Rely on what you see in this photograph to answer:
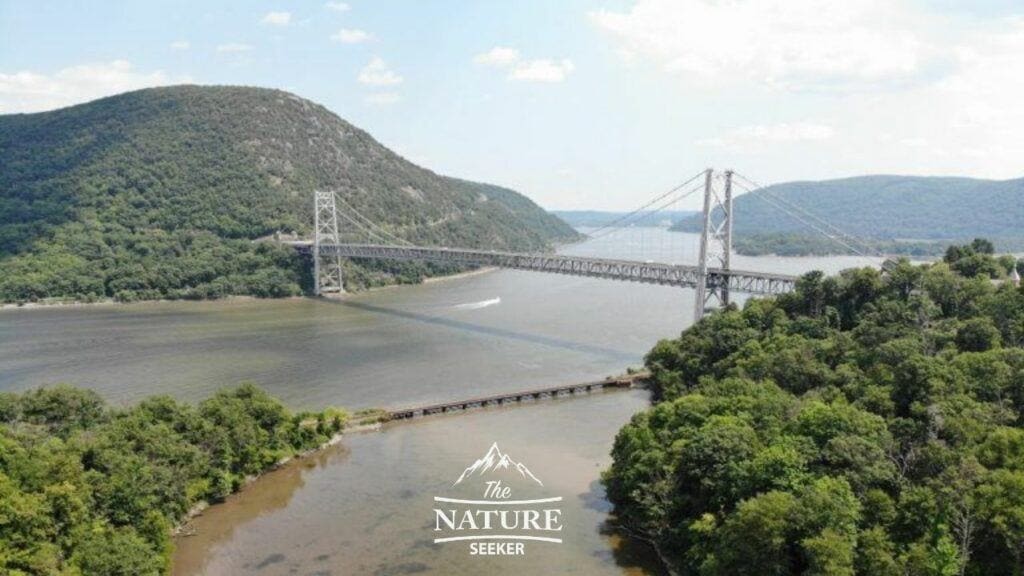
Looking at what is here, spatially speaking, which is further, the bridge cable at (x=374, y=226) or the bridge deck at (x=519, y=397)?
the bridge cable at (x=374, y=226)

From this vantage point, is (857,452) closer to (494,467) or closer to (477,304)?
(494,467)

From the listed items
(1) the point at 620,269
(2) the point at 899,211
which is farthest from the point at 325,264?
(2) the point at 899,211

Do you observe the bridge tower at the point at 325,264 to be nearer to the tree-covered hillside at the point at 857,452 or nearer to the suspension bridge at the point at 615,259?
the suspension bridge at the point at 615,259

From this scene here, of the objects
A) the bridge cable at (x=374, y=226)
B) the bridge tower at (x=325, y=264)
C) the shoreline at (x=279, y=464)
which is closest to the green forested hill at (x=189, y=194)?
the bridge tower at (x=325, y=264)

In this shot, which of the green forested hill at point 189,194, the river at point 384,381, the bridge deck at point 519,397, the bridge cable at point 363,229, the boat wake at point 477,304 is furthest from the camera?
the bridge cable at point 363,229

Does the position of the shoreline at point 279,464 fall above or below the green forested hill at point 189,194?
below

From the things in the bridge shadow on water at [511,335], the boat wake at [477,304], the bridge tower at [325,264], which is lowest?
the bridge shadow on water at [511,335]
